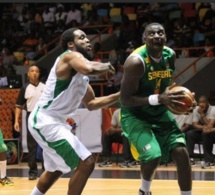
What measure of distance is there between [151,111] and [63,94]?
0.98 meters

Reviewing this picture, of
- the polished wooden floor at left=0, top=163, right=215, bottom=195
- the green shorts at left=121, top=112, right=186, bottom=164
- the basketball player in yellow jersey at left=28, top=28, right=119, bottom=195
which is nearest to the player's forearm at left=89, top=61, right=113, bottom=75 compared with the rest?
the basketball player in yellow jersey at left=28, top=28, right=119, bottom=195

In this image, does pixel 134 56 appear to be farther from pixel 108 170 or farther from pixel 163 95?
pixel 108 170

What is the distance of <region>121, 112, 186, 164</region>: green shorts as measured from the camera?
7.21m

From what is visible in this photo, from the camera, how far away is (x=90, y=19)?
22516 mm

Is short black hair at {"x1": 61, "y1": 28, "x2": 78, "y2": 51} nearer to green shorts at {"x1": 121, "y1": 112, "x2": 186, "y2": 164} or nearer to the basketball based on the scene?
green shorts at {"x1": 121, "y1": 112, "x2": 186, "y2": 164}

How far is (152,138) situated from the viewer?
24.0 feet

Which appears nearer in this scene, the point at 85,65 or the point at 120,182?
the point at 85,65

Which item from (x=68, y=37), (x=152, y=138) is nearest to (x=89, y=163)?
(x=152, y=138)

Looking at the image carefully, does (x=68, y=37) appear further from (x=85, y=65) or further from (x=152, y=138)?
(x=152, y=138)

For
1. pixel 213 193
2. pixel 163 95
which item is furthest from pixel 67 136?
pixel 213 193

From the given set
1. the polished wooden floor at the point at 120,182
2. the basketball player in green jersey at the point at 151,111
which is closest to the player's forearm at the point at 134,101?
the basketball player in green jersey at the point at 151,111

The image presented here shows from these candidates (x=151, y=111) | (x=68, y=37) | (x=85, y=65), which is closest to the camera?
(x=85, y=65)

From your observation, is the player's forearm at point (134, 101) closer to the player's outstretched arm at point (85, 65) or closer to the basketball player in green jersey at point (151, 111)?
the basketball player in green jersey at point (151, 111)

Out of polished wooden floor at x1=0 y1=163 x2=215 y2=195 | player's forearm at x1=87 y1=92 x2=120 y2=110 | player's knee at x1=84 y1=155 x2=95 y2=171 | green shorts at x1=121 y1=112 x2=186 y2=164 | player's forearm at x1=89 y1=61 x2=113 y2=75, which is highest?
player's forearm at x1=89 y1=61 x2=113 y2=75
